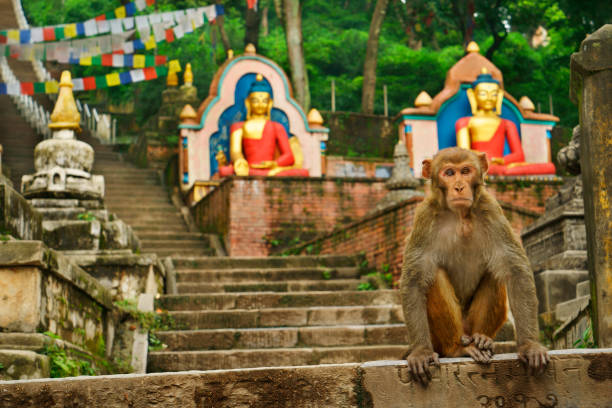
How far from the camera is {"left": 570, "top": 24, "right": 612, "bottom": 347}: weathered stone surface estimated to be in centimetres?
535

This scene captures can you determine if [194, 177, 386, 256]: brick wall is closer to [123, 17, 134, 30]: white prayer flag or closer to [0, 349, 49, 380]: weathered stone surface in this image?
[123, 17, 134, 30]: white prayer flag

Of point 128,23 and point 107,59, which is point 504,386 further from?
point 107,59

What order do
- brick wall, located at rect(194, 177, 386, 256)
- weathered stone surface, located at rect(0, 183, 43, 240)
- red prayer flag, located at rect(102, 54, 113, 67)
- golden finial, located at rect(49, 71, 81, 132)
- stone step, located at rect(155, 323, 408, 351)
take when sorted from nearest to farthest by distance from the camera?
weathered stone surface, located at rect(0, 183, 43, 240) → stone step, located at rect(155, 323, 408, 351) → golden finial, located at rect(49, 71, 81, 132) → brick wall, located at rect(194, 177, 386, 256) → red prayer flag, located at rect(102, 54, 113, 67)

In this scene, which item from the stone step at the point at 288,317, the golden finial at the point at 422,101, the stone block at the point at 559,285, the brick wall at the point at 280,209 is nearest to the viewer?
the stone block at the point at 559,285

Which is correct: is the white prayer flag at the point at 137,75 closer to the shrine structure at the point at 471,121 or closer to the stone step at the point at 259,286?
the shrine structure at the point at 471,121

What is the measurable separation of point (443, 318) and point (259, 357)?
3707 mm

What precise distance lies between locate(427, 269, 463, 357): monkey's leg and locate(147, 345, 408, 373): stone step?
3405mm

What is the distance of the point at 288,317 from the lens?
938 centimetres

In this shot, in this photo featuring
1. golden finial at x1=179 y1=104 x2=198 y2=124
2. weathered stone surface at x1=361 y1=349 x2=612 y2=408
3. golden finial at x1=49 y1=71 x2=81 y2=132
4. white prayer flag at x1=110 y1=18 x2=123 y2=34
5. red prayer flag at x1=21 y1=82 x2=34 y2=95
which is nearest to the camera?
weathered stone surface at x1=361 y1=349 x2=612 y2=408

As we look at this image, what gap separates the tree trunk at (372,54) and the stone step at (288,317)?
15.3m

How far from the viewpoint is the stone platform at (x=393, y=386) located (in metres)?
4.21

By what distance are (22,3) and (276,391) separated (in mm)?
34240

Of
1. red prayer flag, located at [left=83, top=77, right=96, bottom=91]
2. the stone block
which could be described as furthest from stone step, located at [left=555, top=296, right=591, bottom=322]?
red prayer flag, located at [left=83, top=77, right=96, bottom=91]

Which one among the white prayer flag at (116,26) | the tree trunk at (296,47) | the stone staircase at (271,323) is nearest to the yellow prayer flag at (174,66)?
the white prayer flag at (116,26)
